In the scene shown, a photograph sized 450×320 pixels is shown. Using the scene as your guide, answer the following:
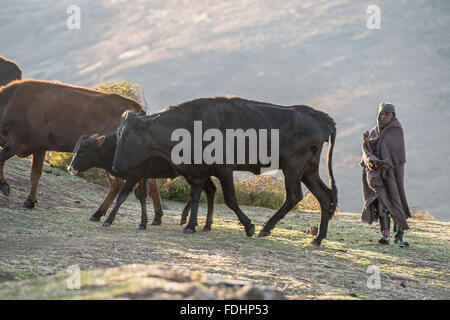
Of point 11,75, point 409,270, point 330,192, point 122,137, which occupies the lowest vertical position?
point 409,270

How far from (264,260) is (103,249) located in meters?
1.88

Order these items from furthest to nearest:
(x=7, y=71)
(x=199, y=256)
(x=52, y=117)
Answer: (x=7, y=71) < (x=52, y=117) < (x=199, y=256)

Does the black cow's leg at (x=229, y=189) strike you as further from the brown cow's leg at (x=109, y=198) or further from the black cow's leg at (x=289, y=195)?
the brown cow's leg at (x=109, y=198)

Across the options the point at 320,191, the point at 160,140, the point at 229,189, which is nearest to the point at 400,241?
the point at 320,191

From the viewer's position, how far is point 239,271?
6.47m

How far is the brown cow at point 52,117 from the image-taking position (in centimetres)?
1082

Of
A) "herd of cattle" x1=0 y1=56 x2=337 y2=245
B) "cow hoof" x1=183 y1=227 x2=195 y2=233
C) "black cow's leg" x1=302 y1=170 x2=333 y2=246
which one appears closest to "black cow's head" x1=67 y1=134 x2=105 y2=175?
"herd of cattle" x1=0 y1=56 x2=337 y2=245

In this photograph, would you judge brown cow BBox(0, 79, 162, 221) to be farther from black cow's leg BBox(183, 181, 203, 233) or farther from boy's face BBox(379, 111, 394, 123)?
boy's face BBox(379, 111, 394, 123)

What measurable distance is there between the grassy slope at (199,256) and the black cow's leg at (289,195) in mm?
259

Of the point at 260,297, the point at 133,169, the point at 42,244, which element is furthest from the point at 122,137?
the point at 260,297

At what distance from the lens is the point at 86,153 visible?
10.3 m

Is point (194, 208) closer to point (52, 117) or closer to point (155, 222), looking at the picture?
point (155, 222)

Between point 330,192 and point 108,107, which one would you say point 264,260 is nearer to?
point 330,192

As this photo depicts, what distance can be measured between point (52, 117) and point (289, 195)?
4444mm
